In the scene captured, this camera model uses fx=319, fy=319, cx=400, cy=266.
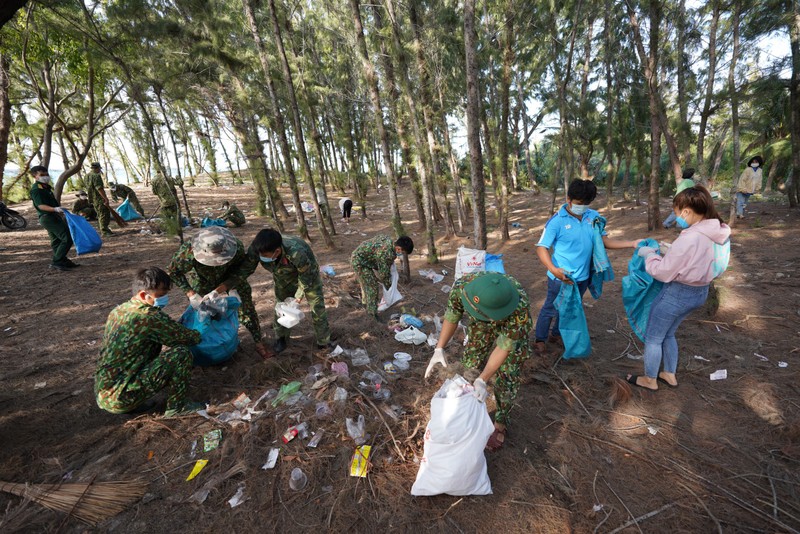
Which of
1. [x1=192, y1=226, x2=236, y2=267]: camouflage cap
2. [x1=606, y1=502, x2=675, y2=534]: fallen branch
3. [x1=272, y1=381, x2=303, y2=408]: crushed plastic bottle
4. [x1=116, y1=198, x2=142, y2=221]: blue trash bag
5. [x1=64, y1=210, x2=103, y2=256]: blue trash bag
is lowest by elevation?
[x1=606, y1=502, x2=675, y2=534]: fallen branch

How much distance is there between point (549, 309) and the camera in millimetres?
3268

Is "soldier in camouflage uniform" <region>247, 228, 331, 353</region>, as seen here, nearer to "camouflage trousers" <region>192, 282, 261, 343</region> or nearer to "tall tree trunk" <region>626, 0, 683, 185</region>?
"camouflage trousers" <region>192, 282, 261, 343</region>

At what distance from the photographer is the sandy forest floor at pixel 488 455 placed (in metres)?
1.88

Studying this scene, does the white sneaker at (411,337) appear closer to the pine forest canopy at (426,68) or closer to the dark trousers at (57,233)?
the pine forest canopy at (426,68)

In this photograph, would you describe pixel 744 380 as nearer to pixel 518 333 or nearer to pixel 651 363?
pixel 651 363

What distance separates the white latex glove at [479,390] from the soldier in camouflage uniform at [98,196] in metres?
9.32

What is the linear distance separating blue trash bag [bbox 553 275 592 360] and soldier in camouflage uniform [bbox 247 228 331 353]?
7.82 ft

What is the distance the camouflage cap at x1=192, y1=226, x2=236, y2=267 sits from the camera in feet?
8.84

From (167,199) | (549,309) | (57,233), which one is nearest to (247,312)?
(549,309)

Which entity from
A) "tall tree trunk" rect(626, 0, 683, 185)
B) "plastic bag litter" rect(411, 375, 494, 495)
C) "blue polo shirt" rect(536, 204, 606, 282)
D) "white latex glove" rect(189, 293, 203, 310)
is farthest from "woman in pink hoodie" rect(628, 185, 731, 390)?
"tall tree trunk" rect(626, 0, 683, 185)

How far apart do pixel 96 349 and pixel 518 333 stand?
4406 millimetres

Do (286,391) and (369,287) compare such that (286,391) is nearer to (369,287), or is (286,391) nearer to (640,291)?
(369,287)

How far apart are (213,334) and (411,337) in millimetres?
2035

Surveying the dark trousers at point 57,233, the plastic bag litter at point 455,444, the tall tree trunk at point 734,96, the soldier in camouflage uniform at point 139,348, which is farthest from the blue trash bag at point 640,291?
the dark trousers at point 57,233
